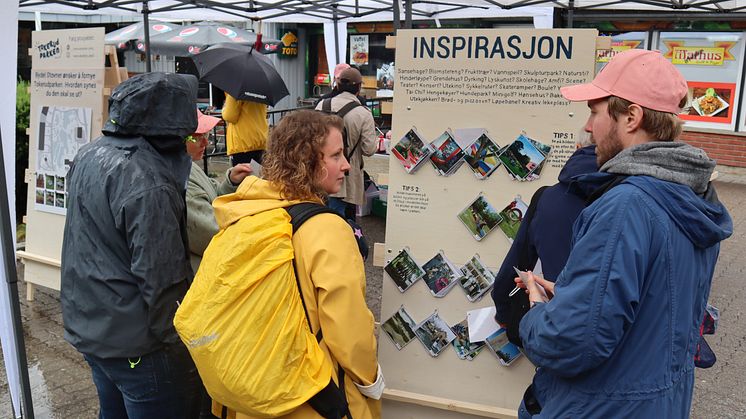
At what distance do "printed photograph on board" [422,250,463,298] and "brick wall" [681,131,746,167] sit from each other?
9.41 meters

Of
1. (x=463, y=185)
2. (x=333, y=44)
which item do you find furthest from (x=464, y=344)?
(x=333, y=44)

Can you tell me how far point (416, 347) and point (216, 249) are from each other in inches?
51.9

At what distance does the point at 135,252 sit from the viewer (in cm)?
231

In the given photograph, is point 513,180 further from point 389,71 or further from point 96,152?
point 389,71

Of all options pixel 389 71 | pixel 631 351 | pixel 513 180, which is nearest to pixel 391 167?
pixel 513 180

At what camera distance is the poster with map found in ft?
16.6

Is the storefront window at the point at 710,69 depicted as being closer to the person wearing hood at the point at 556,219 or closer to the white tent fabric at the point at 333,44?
the white tent fabric at the point at 333,44

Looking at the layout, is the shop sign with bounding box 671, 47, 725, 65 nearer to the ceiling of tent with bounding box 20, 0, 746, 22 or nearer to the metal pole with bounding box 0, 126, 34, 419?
the ceiling of tent with bounding box 20, 0, 746, 22

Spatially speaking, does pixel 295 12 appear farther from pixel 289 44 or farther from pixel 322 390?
pixel 322 390

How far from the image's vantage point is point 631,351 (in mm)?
1703

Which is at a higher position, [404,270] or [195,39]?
[195,39]

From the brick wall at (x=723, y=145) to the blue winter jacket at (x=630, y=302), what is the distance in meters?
10.4

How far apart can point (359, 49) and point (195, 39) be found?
5.32m

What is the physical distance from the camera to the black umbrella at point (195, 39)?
1254 centimetres
